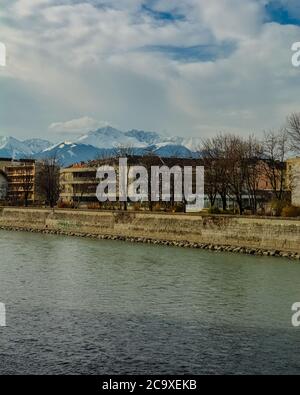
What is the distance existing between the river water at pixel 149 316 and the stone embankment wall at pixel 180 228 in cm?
428

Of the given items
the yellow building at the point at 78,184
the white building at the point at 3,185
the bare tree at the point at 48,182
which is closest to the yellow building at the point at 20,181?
the white building at the point at 3,185

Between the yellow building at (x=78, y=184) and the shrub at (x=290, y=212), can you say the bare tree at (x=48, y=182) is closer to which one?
the yellow building at (x=78, y=184)

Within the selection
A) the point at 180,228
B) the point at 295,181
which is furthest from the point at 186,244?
the point at 295,181

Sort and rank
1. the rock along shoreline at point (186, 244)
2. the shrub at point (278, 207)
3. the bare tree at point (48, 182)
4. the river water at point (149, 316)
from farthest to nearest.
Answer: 1. the bare tree at point (48, 182)
2. the shrub at point (278, 207)
3. the rock along shoreline at point (186, 244)
4. the river water at point (149, 316)

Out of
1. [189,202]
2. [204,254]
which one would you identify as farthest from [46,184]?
[204,254]

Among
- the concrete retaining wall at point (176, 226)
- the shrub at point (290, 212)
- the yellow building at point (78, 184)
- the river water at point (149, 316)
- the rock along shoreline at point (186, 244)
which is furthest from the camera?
the yellow building at point (78, 184)

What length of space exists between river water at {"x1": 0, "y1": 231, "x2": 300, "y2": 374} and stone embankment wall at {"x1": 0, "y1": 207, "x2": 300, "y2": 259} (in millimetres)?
4280

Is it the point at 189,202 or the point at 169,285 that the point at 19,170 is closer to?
the point at 189,202

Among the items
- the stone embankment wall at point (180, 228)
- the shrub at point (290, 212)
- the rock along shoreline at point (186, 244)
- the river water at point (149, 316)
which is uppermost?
the shrub at point (290, 212)

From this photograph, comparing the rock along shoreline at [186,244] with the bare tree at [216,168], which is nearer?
the rock along shoreline at [186,244]

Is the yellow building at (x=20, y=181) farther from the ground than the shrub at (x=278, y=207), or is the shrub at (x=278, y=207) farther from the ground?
the yellow building at (x=20, y=181)

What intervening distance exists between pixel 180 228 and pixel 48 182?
57.2 meters

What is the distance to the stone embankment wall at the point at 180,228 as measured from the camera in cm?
4391
